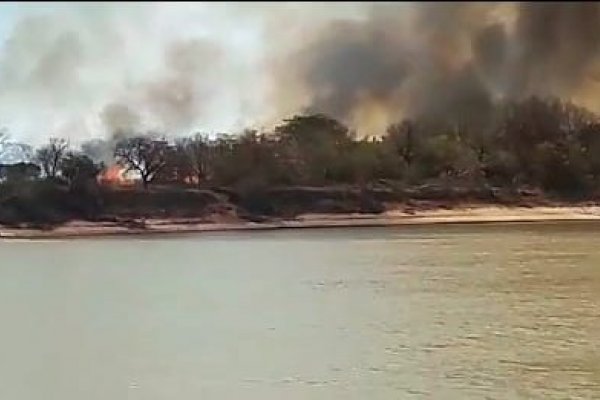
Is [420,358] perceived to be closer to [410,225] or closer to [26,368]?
[26,368]

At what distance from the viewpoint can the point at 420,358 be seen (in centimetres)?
396

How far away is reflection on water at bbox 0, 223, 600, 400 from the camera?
366 centimetres

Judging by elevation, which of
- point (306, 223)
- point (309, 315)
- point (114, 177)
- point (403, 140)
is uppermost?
point (403, 140)

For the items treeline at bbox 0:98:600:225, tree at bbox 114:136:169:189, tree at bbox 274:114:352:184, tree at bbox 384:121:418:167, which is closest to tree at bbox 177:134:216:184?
treeline at bbox 0:98:600:225

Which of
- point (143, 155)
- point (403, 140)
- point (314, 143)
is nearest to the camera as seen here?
point (403, 140)

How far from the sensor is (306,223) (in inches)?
254

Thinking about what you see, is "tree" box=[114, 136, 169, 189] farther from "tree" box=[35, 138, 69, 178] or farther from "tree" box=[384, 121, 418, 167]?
"tree" box=[384, 121, 418, 167]

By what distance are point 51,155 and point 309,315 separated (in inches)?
71.2

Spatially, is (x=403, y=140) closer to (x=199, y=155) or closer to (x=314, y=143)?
(x=314, y=143)

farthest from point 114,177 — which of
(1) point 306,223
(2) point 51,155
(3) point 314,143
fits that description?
(3) point 314,143

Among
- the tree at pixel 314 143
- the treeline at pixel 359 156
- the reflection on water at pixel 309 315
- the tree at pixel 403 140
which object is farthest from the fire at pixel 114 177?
the tree at pixel 403 140

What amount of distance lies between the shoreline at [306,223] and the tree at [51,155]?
744 mm

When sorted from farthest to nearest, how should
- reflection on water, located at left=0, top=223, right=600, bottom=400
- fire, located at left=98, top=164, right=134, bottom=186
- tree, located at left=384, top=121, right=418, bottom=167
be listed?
1. fire, located at left=98, top=164, right=134, bottom=186
2. reflection on water, located at left=0, top=223, right=600, bottom=400
3. tree, located at left=384, top=121, right=418, bottom=167

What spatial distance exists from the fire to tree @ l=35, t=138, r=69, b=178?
0.93ft
